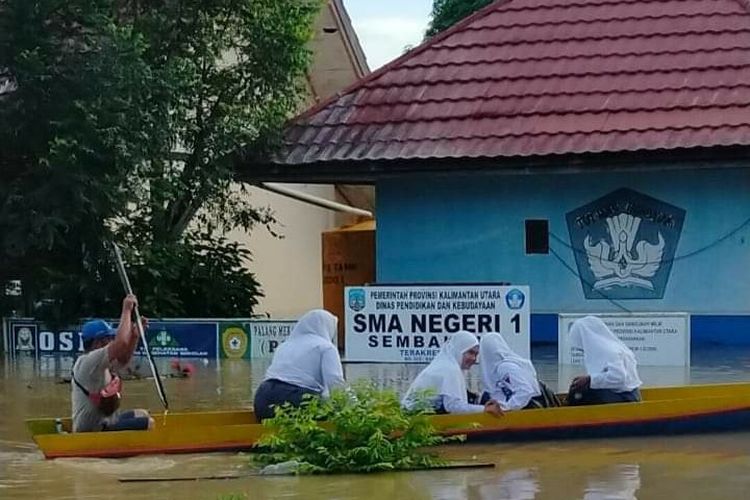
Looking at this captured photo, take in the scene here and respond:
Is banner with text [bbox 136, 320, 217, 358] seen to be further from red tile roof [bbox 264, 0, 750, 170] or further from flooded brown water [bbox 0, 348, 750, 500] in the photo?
flooded brown water [bbox 0, 348, 750, 500]

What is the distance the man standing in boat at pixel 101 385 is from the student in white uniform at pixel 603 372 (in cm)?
392

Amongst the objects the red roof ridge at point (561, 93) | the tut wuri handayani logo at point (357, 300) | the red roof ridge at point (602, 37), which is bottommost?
the tut wuri handayani logo at point (357, 300)

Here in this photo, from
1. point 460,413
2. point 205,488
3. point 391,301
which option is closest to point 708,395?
point 460,413

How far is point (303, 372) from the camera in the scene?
12781mm

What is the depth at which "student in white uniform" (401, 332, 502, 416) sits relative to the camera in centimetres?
1270

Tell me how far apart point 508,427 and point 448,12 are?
1168 inches

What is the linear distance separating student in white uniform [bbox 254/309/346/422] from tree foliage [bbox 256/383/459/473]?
40.7 inches

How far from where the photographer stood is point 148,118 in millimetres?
22062

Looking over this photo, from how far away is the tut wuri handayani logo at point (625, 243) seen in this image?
22.3 meters

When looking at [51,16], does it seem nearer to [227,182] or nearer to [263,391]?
[227,182]

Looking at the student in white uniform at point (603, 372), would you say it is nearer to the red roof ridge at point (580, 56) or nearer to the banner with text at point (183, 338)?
the banner with text at point (183, 338)

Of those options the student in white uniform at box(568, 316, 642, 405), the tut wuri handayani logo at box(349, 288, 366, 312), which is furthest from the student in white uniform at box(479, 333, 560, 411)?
the tut wuri handayani logo at box(349, 288, 366, 312)

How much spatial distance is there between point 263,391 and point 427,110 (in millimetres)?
11283

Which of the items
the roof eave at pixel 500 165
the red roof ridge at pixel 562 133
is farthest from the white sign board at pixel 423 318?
the red roof ridge at pixel 562 133
